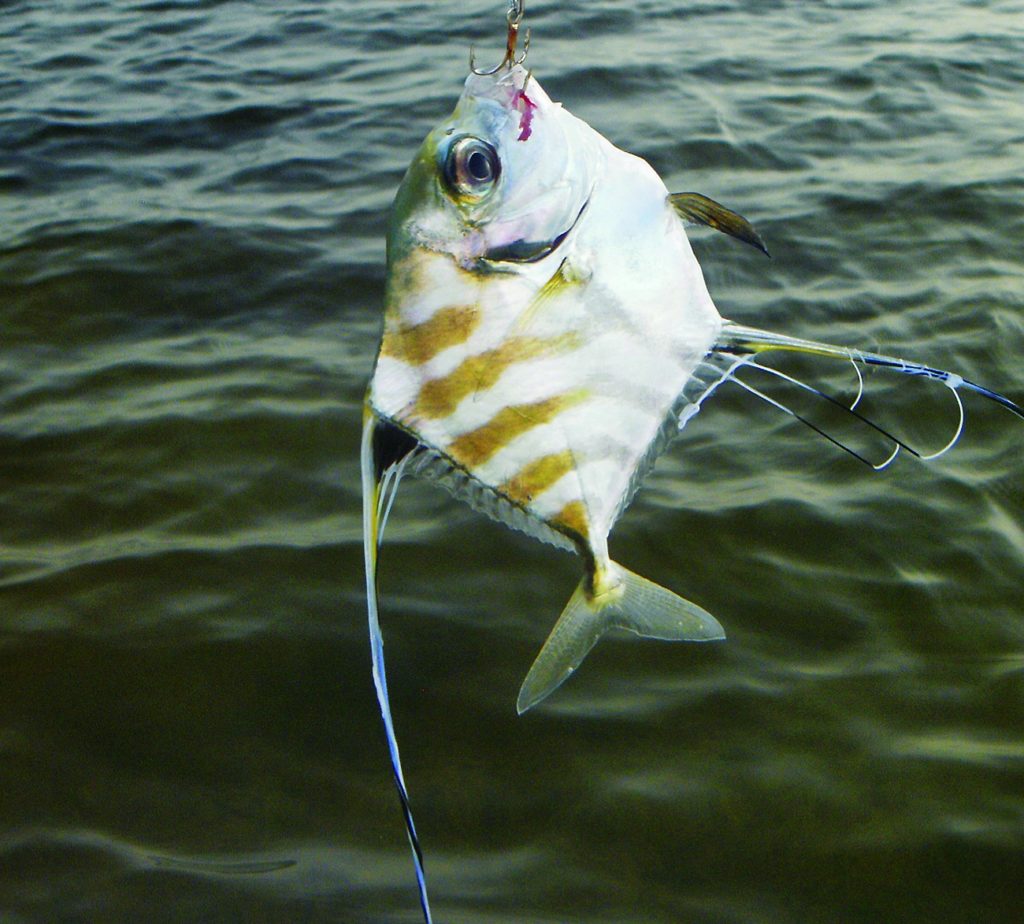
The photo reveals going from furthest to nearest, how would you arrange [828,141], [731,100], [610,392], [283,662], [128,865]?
1. [731,100]
2. [828,141]
3. [283,662]
4. [128,865]
5. [610,392]

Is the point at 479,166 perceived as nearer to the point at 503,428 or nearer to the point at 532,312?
the point at 532,312

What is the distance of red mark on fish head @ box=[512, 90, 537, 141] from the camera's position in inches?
60.0

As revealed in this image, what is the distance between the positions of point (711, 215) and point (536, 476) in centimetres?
41

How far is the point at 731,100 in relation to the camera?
7020mm

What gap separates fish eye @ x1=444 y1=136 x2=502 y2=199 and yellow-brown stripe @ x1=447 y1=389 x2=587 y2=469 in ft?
0.90

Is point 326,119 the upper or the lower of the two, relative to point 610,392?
lower

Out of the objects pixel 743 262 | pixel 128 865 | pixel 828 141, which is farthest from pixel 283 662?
pixel 828 141

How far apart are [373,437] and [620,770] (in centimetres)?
173

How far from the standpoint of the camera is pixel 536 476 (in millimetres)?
1603

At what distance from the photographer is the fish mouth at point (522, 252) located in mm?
1490

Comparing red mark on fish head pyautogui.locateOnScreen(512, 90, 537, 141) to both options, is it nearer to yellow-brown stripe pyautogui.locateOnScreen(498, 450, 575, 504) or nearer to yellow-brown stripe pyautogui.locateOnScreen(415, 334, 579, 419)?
yellow-brown stripe pyautogui.locateOnScreen(415, 334, 579, 419)

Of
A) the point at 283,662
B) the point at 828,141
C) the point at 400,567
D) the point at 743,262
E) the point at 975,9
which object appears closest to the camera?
the point at 283,662

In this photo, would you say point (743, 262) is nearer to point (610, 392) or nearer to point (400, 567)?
point (400, 567)

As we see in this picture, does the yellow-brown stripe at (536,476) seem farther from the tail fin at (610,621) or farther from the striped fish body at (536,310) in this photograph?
the tail fin at (610,621)
